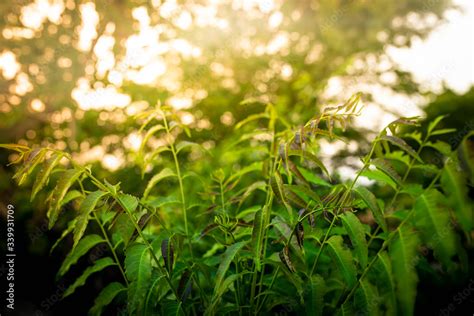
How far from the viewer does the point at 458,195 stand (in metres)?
1.03

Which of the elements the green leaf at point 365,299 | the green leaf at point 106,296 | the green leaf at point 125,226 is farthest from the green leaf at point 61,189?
the green leaf at point 365,299

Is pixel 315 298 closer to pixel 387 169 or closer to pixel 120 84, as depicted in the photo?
pixel 387 169

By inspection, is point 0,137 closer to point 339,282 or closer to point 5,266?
point 5,266

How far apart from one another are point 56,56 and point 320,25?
4.35 meters

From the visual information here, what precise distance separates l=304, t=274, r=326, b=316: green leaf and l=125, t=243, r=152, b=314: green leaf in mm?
449

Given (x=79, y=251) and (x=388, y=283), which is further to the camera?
(x=79, y=251)

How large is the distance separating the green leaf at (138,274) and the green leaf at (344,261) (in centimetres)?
51

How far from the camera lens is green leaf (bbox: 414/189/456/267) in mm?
1061

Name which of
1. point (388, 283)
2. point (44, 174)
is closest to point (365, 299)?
point (388, 283)

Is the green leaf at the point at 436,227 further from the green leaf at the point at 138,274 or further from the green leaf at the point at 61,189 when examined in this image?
the green leaf at the point at 61,189

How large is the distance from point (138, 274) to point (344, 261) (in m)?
0.56

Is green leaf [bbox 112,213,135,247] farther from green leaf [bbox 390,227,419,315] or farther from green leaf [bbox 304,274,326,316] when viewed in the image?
green leaf [bbox 390,227,419,315]

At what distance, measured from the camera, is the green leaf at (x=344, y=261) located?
1.17 m

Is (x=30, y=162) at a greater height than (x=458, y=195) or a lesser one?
greater
